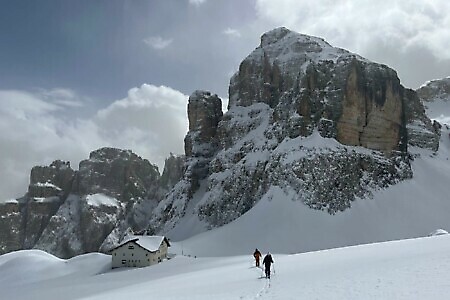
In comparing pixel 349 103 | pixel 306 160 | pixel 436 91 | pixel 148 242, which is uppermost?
pixel 436 91

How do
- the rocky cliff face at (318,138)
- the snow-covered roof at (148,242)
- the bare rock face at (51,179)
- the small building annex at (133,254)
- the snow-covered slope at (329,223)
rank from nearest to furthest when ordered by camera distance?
the small building annex at (133,254), the snow-covered roof at (148,242), the snow-covered slope at (329,223), the rocky cliff face at (318,138), the bare rock face at (51,179)

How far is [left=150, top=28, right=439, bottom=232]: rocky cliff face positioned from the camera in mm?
84625

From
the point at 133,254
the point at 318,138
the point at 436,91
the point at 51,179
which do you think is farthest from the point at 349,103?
the point at 51,179

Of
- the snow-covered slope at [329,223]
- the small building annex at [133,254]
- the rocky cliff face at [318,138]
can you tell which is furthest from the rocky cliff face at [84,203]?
the small building annex at [133,254]

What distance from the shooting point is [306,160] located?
84.9 m

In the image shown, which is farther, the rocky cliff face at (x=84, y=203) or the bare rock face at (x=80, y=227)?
the rocky cliff face at (x=84, y=203)

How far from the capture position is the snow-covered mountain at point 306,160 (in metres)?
78.2

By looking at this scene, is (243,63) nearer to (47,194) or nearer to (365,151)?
(365,151)

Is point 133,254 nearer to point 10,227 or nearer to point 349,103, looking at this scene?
point 349,103

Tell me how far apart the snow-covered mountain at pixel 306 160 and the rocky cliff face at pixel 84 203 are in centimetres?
5684

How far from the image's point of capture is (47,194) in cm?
18875

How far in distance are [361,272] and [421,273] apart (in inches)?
119

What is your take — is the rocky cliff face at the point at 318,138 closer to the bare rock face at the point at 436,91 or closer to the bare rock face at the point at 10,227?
the bare rock face at the point at 436,91

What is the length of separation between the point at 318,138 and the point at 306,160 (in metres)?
6.78
